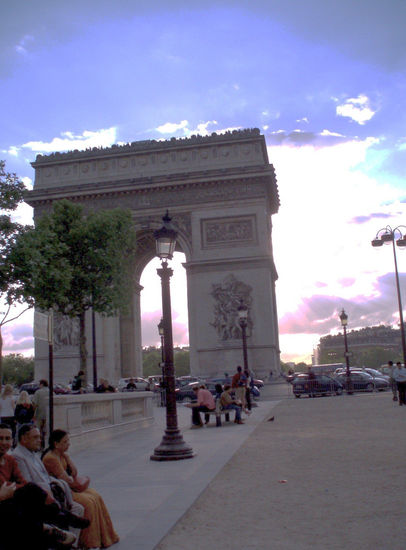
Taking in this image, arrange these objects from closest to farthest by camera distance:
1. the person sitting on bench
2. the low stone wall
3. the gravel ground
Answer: the gravel ground
the low stone wall
the person sitting on bench

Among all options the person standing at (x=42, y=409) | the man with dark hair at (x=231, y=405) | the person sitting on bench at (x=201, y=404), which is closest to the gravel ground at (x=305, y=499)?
the person standing at (x=42, y=409)

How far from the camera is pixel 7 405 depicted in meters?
15.4

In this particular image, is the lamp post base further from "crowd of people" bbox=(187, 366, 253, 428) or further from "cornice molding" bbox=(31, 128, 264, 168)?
"cornice molding" bbox=(31, 128, 264, 168)

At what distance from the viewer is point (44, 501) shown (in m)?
4.96

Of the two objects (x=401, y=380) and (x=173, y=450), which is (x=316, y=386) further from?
(x=173, y=450)

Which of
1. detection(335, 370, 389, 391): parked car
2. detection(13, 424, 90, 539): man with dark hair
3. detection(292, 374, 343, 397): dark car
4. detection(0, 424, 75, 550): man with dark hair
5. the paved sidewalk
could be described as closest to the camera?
detection(0, 424, 75, 550): man with dark hair

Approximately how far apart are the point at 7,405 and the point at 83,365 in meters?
15.5

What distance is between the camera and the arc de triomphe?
143 ft

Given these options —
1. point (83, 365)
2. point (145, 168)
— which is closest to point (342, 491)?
point (83, 365)

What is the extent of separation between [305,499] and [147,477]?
10.1 feet

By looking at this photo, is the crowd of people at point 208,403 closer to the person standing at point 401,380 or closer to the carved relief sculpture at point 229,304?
the person standing at point 401,380

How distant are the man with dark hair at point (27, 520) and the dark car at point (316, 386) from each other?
1230 inches

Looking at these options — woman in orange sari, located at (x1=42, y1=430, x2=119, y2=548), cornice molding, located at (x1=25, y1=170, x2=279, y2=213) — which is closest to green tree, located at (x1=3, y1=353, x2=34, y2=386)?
cornice molding, located at (x1=25, y1=170, x2=279, y2=213)

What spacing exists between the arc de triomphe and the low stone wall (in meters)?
21.3
